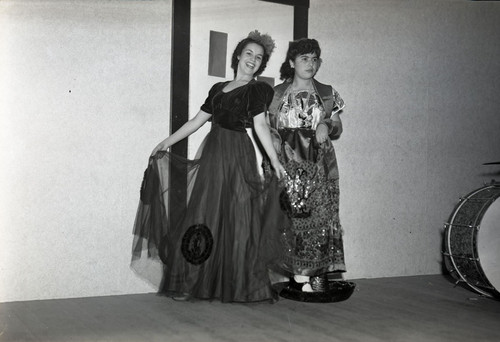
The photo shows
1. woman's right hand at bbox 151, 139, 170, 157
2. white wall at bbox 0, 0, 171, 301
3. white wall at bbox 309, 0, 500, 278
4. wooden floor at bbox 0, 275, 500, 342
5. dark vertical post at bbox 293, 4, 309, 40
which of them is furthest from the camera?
white wall at bbox 309, 0, 500, 278

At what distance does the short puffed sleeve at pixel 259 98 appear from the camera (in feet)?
13.4

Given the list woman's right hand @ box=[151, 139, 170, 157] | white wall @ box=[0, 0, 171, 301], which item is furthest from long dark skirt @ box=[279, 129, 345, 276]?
white wall @ box=[0, 0, 171, 301]

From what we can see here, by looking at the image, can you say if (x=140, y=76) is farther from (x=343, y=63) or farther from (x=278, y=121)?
(x=343, y=63)

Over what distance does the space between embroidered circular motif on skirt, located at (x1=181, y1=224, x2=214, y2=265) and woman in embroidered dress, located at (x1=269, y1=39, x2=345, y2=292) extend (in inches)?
20.6

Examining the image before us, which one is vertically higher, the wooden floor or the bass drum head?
the bass drum head

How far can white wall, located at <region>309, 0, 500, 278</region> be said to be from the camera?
4.76 metres

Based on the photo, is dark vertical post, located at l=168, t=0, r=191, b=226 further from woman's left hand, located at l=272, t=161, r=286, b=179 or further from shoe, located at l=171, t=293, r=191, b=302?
shoe, located at l=171, t=293, r=191, b=302

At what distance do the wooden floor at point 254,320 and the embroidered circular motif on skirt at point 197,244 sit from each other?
28 cm

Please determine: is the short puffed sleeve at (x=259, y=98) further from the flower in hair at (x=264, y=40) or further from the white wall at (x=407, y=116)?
the white wall at (x=407, y=116)

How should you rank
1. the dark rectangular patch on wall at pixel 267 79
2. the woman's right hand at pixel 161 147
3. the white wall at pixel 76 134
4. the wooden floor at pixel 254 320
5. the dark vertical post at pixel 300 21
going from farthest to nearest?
the dark vertical post at pixel 300 21
the dark rectangular patch on wall at pixel 267 79
the woman's right hand at pixel 161 147
the white wall at pixel 76 134
the wooden floor at pixel 254 320

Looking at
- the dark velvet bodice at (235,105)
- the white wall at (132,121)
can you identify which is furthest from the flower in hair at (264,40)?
the dark velvet bodice at (235,105)

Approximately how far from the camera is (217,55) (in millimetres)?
4156

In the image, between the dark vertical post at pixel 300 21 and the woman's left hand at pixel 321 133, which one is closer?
the woman's left hand at pixel 321 133

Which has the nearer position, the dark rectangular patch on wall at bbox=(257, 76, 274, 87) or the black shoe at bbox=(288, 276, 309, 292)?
the black shoe at bbox=(288, 276, 309, 292)
